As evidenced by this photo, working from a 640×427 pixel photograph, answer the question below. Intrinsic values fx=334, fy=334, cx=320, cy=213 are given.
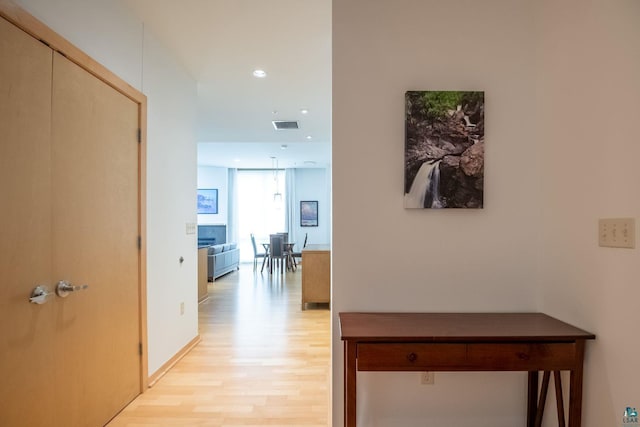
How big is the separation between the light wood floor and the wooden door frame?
346 millimetres

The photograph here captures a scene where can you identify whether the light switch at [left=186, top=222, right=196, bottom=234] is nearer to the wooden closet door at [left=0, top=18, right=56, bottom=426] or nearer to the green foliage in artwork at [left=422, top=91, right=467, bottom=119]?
the wooden closet door at [left=0, top=18, right=56, bottom=426]

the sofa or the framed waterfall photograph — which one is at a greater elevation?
the framed waterfall photograph

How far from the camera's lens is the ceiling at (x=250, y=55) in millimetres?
2250

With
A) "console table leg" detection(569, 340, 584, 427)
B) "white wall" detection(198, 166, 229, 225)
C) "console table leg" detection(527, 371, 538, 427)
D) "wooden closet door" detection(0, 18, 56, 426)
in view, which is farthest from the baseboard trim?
"white wall" detection(198, 166, 229, 225)

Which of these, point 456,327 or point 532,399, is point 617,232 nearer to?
point 456,327

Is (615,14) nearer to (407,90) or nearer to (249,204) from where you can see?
(407,90)

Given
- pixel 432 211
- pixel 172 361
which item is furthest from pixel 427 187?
pixel 172 361

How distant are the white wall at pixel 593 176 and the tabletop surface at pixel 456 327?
14cm

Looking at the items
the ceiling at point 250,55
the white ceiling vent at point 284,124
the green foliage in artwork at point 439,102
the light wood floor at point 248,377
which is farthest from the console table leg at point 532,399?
the white ceiling vent at point 284,124

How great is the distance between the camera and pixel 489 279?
180 cm

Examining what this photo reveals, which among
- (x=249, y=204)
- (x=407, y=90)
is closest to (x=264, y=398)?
(x=407, y=90)

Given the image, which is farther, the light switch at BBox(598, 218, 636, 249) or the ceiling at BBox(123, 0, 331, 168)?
the ceiling at BBox(123, 0, 331, 168)

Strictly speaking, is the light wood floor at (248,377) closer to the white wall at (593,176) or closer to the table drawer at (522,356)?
the table drawer at (522,356)

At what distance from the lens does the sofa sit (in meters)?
6.57
